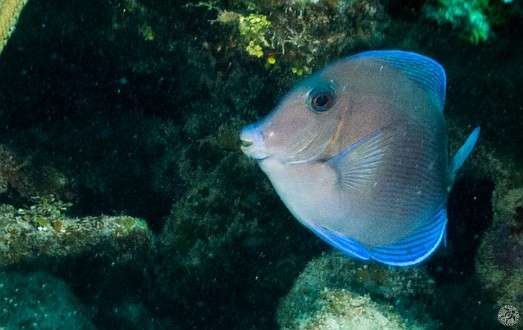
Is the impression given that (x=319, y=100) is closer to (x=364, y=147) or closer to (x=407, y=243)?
(x=364, y=147)

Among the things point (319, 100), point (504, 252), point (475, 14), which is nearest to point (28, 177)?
point (319, 100)

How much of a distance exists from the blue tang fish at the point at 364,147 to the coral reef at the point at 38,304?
92.5 inches

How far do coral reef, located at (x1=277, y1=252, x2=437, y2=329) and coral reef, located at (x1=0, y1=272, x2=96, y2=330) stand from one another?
175 cm

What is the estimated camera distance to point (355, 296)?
3227mm

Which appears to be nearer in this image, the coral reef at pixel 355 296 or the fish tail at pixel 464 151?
the fish tail at pixel 464 151

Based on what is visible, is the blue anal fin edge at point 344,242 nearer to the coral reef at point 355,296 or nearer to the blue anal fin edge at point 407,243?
the blue anal fin edge at point 407,243

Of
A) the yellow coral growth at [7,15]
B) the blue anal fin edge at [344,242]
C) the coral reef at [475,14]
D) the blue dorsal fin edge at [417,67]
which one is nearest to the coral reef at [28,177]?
the yellow coral growth at [7,15]

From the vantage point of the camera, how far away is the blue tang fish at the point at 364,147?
6.11 feet

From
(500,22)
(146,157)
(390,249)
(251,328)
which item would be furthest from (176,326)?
(500,22)

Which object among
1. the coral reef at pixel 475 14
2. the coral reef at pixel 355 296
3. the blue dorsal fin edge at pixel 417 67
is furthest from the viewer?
the coral reef at pixel 355 296

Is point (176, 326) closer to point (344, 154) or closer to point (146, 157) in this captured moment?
point (146, 157)

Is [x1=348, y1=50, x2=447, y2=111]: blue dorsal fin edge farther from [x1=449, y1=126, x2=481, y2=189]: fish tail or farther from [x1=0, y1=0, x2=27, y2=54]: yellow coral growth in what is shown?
[x1=0, y1=0, x2=27, y2=54]: yellow coral growth

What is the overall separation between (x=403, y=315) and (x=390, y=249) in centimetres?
153

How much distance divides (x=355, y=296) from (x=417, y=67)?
1.94 m
